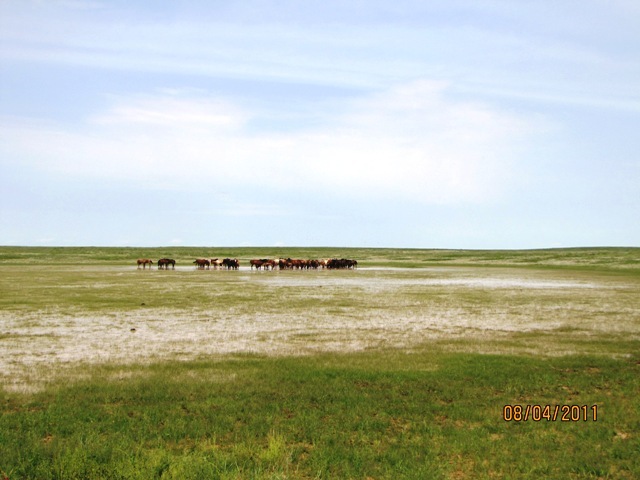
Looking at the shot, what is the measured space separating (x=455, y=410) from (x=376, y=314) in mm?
14423

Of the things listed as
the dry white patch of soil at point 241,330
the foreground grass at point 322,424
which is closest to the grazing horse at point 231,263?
the dry white patch of soil at point 241,330

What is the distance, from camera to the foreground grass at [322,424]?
25.0 feet

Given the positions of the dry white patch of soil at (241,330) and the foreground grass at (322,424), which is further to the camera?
the dry white patch of soil at (241,330)

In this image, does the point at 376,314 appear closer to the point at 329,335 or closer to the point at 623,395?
the point at 329,335

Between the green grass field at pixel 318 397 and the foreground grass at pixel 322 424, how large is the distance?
0.03m

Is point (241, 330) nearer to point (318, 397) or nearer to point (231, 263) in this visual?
point (318, 397)

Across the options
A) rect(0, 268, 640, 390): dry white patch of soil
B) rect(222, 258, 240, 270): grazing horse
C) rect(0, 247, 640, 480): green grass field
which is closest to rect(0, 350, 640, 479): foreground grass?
rect(0, 247, 640, 480): green grass field

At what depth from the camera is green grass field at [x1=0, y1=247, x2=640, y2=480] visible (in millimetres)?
7785

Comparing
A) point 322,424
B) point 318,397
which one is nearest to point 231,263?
point 318,397

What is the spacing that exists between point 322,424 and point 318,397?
1595 mm

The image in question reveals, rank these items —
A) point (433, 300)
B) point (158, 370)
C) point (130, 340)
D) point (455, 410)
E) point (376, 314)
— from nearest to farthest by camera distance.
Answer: point (455, 410) → point (158, 370) → point (130, 340) → point (376, 314) → point (433, 300)

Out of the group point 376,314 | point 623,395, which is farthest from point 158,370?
point 376,314

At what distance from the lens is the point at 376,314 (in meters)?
24.6
